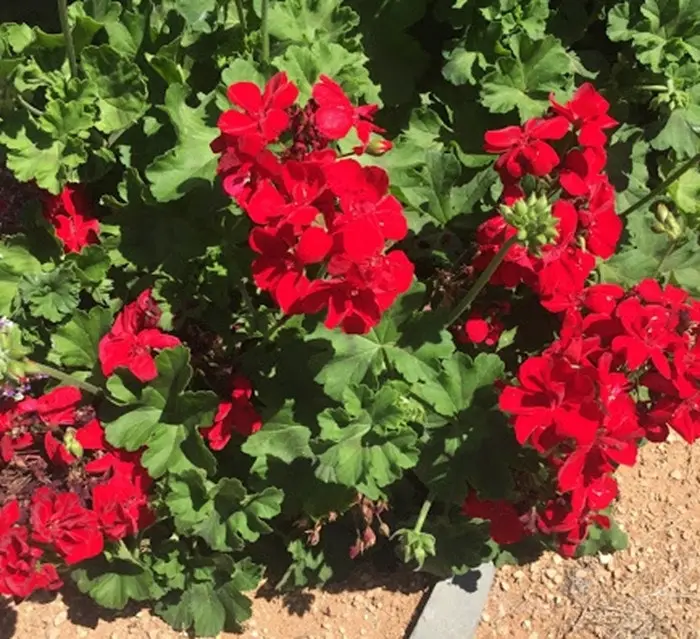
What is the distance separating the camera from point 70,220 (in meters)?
2.71

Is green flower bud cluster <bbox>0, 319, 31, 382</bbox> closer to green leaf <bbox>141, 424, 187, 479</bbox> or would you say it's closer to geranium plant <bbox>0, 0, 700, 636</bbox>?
geranium plant <bbox>0, 0, 700, 636</bbox>

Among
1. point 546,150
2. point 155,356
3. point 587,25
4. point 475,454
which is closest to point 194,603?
point 155,356

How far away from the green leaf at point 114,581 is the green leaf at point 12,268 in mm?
804

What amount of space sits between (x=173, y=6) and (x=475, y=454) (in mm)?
1602

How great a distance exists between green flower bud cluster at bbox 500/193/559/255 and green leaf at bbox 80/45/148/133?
3.92 ft

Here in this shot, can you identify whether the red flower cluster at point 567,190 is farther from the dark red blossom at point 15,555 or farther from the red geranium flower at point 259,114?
the dark red blossom at point 15,555

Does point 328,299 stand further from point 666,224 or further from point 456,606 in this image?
point 456,606

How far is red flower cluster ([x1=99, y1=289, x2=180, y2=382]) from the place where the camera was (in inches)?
94.3

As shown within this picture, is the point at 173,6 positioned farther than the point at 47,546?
Yes

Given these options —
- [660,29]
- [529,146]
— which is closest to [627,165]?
[660,29]

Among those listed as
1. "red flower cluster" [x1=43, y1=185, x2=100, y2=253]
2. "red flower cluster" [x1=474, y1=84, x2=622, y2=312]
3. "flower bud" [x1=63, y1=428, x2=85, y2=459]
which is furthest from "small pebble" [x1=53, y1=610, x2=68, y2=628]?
"red flower cluster" [x1=474, y1=84, x2=622, y2=312]

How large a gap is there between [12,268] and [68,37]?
72 centimetres

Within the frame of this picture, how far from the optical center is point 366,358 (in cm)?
231

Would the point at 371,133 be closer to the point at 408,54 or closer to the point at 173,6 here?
the point at 408,54
